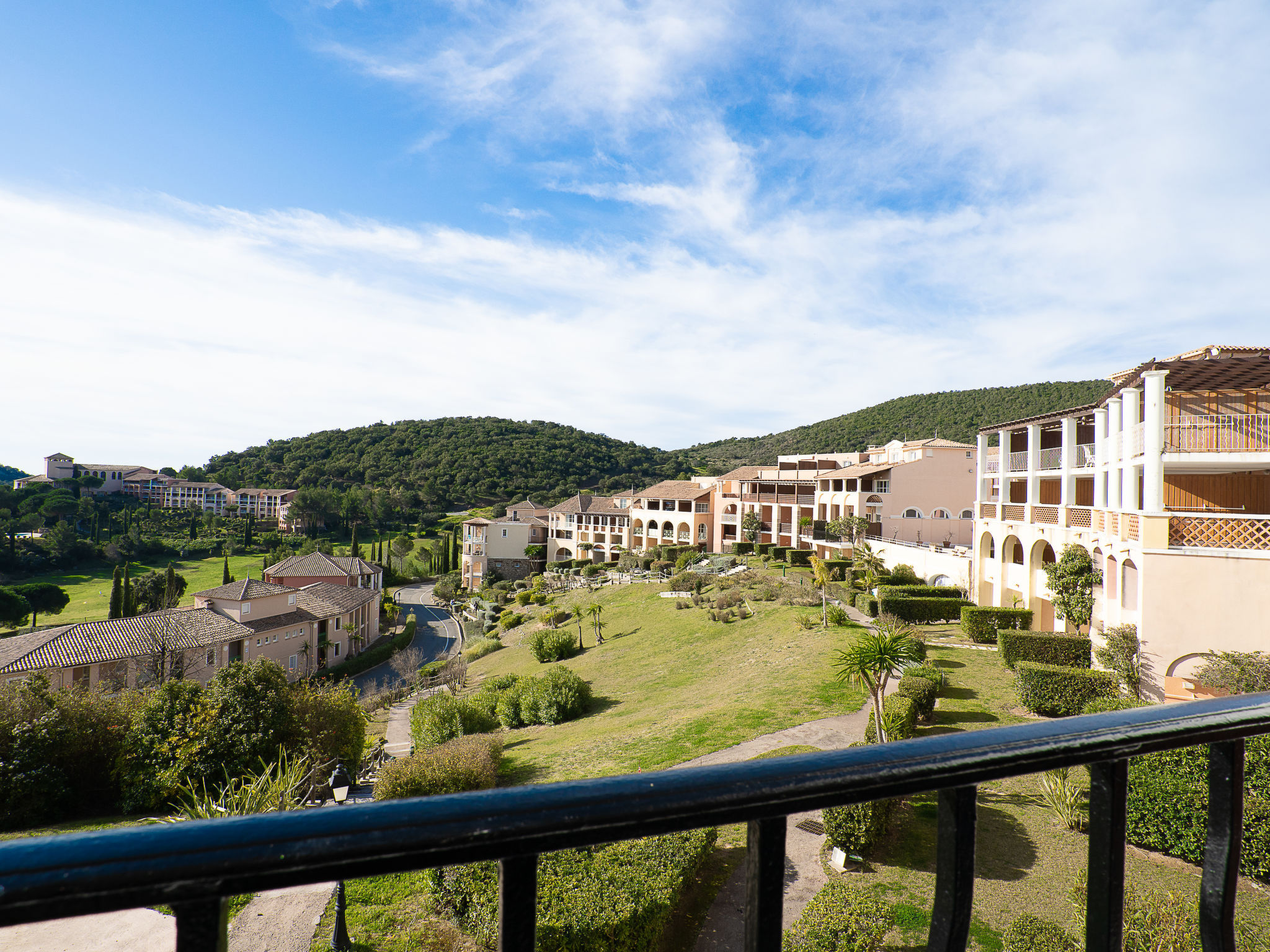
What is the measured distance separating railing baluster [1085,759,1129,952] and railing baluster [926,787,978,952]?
0.82ft

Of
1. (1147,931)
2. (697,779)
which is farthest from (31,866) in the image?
(1147,931)

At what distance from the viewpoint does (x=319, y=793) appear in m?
16.8

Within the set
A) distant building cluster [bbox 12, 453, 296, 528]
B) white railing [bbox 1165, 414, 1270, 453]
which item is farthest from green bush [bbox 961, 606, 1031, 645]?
distant building cluster [bbox 12, 453, 296, 528]

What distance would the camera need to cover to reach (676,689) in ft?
82.4

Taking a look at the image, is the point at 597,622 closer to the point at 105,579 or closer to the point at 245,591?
the point at 245,591

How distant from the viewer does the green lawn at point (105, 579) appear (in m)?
52.6

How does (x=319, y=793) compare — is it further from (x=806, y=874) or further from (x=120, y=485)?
(x=120, y=485)

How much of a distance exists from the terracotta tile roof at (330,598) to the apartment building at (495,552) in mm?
19494

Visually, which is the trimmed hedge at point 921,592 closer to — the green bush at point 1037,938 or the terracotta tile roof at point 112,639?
the green bush at point 1037,938

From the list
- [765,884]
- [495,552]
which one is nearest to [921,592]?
[765,884]

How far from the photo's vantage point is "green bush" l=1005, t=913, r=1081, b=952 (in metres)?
7.02

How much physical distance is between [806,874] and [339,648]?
39.9m

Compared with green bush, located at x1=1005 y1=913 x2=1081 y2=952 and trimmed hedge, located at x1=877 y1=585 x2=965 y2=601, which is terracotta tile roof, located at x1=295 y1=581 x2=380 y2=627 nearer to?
trimmed hedge, located at x1=877 y1=585 x2=965 y2=601

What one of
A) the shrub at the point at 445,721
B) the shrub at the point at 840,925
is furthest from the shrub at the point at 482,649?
the shrub at the point at 840,925
